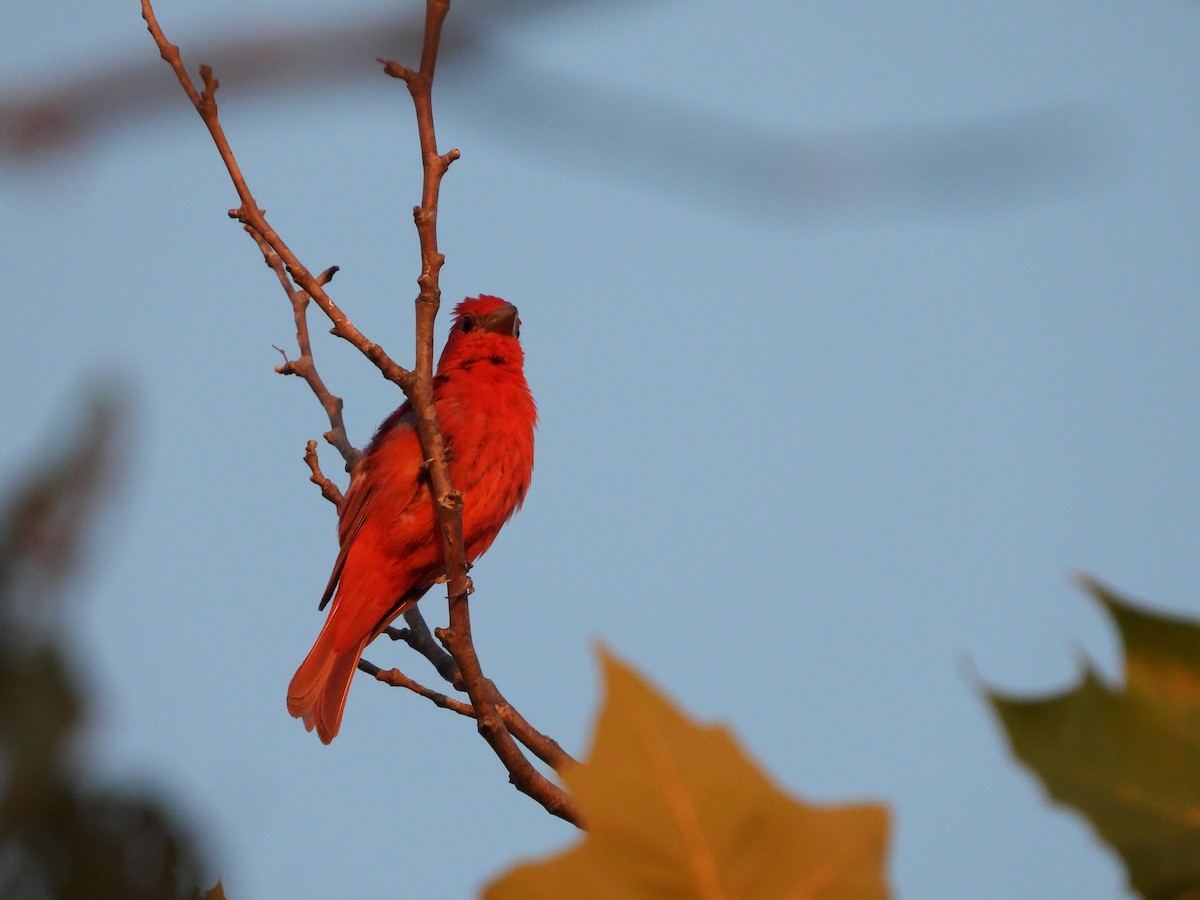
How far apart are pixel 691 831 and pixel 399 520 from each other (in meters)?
5.03

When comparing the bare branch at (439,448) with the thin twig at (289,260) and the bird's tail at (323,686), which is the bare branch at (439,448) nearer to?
the thin twig at (289,260)

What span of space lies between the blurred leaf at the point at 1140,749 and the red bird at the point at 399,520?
4.87m

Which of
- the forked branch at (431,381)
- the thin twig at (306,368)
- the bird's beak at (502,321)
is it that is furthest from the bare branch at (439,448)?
the bird's beak at (502,321)

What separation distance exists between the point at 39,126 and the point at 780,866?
3.57ft

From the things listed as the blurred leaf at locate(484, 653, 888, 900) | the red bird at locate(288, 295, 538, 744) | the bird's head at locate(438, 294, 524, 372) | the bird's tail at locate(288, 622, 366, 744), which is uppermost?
the bird's head at locate(438, 294, 524, 372)

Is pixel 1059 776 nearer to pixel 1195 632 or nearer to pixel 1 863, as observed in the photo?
pixel 1195 632

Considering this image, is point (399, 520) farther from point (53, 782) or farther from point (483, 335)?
point (53, 782)

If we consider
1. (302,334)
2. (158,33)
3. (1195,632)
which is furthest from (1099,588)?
(302,334)

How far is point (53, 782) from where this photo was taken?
1.41 metres

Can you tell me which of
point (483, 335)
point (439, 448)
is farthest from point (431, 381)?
point (483, 335)

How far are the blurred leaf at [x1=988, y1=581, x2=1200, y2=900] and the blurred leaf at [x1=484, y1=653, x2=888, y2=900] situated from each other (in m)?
0.17

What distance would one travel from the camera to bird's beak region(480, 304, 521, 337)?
23.2 feet

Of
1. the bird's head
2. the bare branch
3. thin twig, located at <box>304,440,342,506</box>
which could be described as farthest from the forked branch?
the bird's head

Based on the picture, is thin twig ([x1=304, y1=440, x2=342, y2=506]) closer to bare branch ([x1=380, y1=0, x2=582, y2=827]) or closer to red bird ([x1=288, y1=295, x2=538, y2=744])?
red bird ([x1=288, y1=295, x2=538, y2=744])
